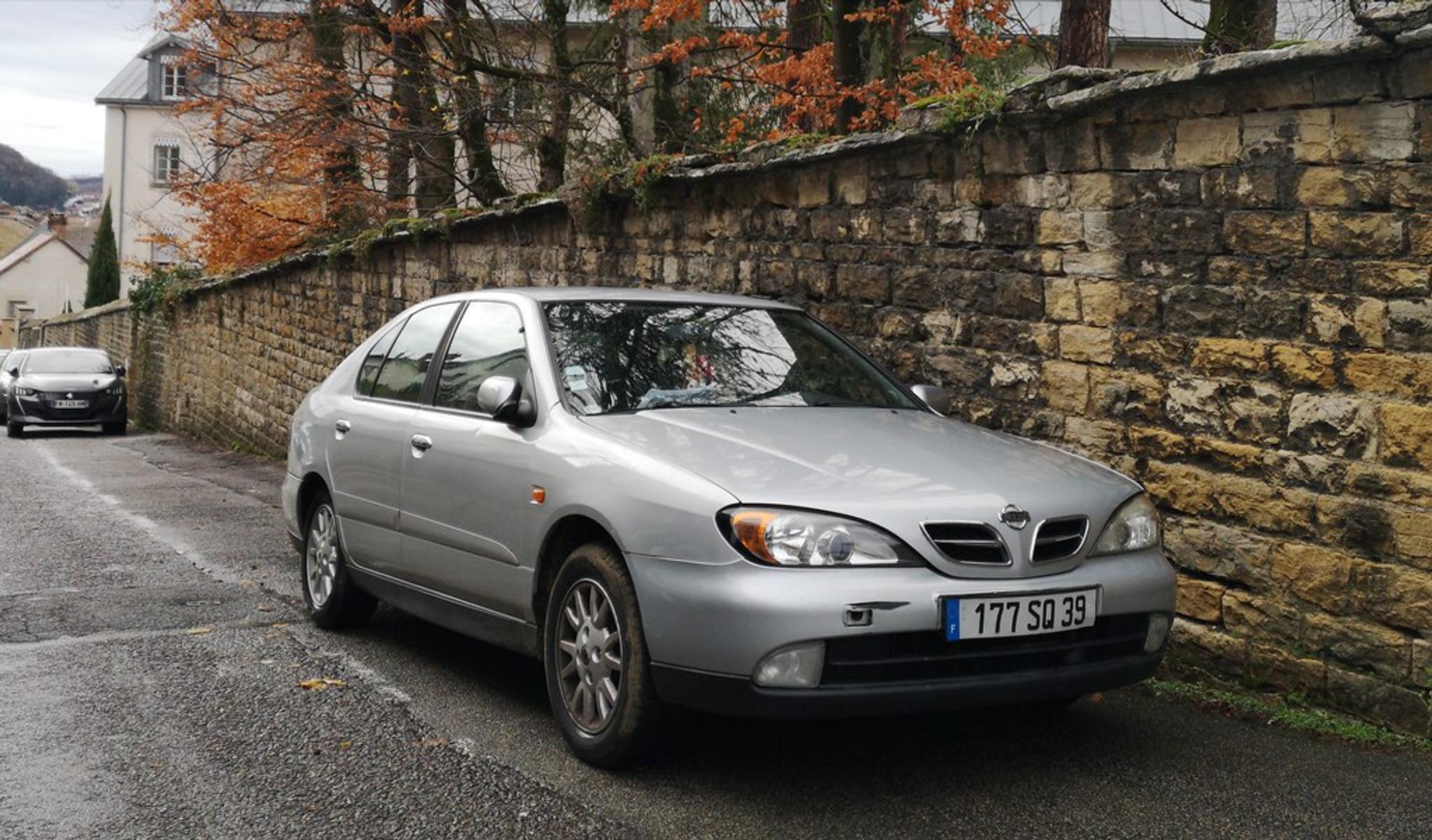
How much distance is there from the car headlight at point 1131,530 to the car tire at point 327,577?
3488 mm

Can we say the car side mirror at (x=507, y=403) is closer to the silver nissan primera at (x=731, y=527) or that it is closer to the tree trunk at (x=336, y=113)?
the silver nissan primera at (x=731, y=527)

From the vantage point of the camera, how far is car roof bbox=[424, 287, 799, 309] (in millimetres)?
6082

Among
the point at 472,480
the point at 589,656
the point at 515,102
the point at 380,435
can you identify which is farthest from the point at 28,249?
the point at 589,656

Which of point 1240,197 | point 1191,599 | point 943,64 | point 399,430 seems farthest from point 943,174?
point 943,64

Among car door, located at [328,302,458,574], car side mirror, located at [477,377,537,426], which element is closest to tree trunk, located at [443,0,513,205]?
car door, located at [328,302,458,574]

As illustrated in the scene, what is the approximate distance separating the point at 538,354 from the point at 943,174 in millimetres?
2915

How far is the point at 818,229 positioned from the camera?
28.6 ft

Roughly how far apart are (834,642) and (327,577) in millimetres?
3501

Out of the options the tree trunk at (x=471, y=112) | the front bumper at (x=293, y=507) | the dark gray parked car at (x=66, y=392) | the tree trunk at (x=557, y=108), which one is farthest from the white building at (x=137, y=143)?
the front bumper at (x=293, y=507)

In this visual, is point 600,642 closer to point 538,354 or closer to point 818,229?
point 538,354

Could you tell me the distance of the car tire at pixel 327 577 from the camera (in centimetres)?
689

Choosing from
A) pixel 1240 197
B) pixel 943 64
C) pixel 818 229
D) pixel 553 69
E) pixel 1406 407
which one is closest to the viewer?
pixel 1406 407

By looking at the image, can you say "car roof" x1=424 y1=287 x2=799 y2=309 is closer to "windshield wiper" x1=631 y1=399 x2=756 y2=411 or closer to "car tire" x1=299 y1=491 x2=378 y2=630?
"windshield wiper" x1=631 y1=399 x2=756 y2=411

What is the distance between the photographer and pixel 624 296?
6.18 m
